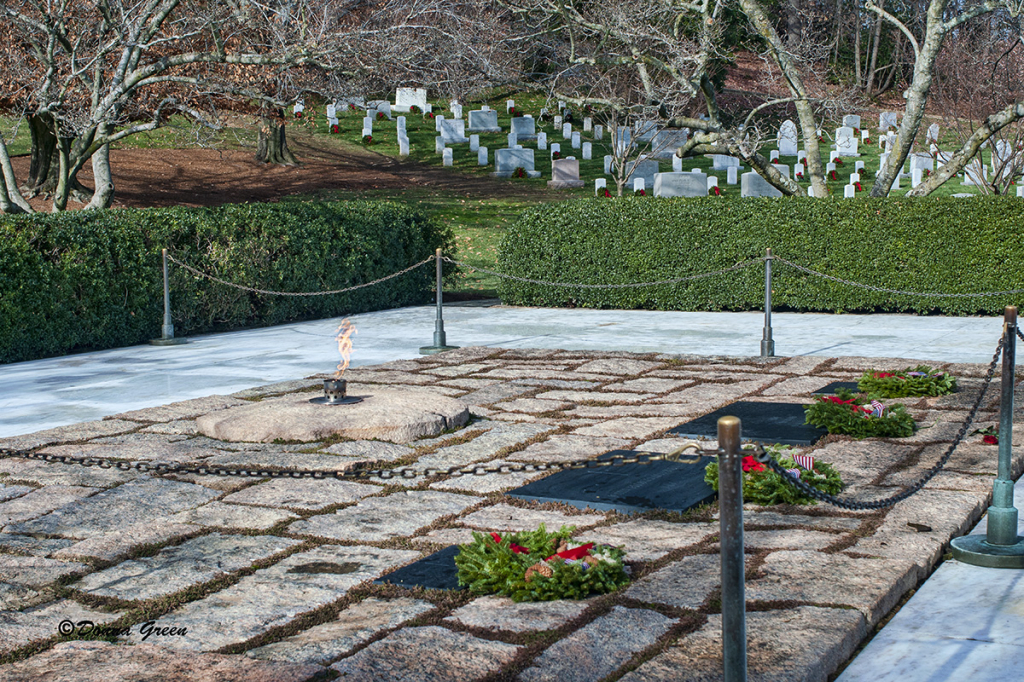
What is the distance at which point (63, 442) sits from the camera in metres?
6.64

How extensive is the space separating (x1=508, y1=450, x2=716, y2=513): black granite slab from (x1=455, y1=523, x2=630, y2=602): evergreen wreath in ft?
3.24

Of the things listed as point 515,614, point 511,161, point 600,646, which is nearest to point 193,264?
point 515,614

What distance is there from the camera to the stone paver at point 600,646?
123 inches

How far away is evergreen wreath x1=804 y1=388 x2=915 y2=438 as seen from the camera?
6.53 meters

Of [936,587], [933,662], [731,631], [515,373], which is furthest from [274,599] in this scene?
[515,373]

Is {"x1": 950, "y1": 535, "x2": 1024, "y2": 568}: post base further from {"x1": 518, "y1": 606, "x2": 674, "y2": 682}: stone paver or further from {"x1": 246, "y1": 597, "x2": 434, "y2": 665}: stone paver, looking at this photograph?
{"x1": 246, "y1": 597, "x2": 434, "y2": 665}: stone paver

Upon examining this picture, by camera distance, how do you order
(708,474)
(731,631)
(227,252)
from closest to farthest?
1. (731,631)
2. (708,474)
3. (227,252)

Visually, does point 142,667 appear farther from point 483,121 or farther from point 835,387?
point 483,121

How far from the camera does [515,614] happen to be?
3656 millimetres

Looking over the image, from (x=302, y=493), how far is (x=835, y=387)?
15.3ft

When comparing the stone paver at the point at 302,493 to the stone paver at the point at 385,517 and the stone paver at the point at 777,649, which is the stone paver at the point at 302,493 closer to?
the stone paver at the point at 385,517

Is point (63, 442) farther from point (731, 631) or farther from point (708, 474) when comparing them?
point (731, 631)

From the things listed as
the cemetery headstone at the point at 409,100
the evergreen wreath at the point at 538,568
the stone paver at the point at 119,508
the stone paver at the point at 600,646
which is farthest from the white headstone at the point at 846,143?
the stone paver at the point at 600,646

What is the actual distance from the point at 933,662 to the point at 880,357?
7199mm
